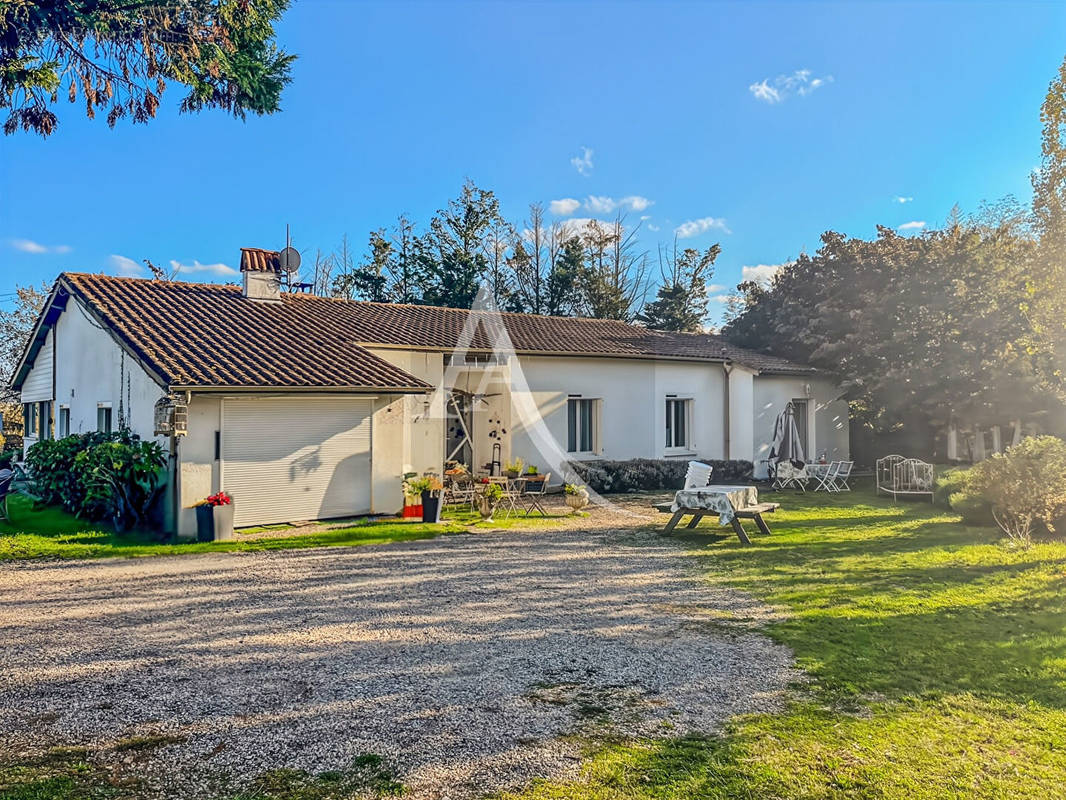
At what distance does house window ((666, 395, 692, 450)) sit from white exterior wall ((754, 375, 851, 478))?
2046 millimetres

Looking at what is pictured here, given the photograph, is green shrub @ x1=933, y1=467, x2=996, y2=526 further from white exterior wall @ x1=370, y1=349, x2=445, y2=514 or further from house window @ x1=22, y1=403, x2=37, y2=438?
house window @ x1=22, y1=403, x2=37, y2=438

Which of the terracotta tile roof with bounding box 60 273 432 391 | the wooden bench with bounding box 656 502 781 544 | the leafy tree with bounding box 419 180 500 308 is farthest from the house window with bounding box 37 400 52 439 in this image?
the leafy tree with bounding box 419 180 500 308

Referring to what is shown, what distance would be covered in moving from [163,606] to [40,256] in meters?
31.3

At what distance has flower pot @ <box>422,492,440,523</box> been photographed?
41.2 ft

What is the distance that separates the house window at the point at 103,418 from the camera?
13.7 meters

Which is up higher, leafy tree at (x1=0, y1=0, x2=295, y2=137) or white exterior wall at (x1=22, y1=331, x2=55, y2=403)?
leafy tree at (x1=0, y1=0, x2=295, y2=137)

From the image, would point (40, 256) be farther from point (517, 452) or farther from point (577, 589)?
point (577, 589)

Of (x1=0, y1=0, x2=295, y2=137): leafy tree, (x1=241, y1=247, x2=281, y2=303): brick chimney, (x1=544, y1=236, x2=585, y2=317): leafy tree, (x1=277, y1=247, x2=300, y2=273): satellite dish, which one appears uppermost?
(x1=544, y1=236, x2=585, y2=317): leafy tree

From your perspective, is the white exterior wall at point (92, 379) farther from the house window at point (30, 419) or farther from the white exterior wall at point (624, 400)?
the white exterior wall at point (624, 400)

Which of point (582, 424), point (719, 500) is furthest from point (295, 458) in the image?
point (582, 424)

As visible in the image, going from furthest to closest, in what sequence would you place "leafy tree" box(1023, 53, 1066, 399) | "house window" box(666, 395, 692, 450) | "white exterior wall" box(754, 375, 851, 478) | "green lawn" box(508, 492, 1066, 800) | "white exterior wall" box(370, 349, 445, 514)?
"white exterior wall" box(754, 375, 851, 478)
"house window" box(666, 395, 692, 450)
"white exterior wall" box(370, 349, 445, 514)
"leafy tree" box(1023, 53, 1066, 399)
"green lawn" box(508, 492, 1066, 800)

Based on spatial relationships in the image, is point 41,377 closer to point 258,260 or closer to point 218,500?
point 258,260

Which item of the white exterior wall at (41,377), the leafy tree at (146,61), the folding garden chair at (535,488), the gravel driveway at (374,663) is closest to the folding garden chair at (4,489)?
the gravel driveway at (374,663)

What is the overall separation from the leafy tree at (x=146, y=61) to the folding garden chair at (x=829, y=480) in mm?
14767
